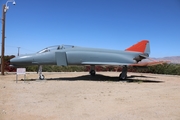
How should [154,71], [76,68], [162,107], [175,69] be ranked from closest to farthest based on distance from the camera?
[162,107] → [175,69] → [154,71] → [76,68]

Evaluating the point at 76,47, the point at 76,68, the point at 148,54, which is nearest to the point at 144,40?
the point at 148,54

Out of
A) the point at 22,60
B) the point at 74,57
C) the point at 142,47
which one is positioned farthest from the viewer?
the point at 142,47

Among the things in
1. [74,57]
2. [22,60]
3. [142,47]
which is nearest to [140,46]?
[142,47]

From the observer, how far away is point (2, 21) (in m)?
18.3

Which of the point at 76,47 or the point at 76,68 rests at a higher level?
the point at 76,47

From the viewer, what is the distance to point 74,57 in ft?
46.7

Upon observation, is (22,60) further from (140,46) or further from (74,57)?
(140,46)

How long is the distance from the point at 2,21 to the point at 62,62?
28.5 feet

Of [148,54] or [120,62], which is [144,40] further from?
[120,62]

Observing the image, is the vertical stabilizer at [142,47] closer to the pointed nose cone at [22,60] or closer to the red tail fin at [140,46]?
the red tail fin at [140,46]

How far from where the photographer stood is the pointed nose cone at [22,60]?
→ 12.9 meters

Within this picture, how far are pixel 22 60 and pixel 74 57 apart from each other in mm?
3616

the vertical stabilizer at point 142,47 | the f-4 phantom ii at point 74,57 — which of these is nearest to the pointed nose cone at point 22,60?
the f-4 phantom ii at point 74,57

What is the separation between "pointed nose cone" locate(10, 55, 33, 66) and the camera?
12917 mm
